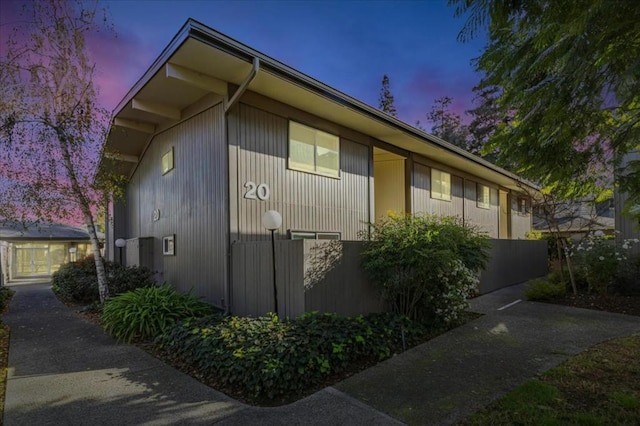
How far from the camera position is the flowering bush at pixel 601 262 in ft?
30.2

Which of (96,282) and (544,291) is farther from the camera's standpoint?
(96,282)

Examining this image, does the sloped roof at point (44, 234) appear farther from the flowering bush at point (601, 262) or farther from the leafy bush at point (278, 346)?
the flowering bush at point (601, 262)

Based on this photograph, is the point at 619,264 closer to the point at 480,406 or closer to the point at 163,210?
the point at 480,406

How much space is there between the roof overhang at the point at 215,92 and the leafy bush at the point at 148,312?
13.1 feet

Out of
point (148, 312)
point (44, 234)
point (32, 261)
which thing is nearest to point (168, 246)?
point (148, 312)

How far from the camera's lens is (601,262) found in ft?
30.2

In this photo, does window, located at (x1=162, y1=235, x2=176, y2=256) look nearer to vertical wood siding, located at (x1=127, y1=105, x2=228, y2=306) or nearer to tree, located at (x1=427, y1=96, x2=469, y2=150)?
vertical wood siding, located at (x1=127, y1=105, x2=228, y2=306)

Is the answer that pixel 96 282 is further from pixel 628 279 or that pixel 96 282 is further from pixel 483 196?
pixel 483 196

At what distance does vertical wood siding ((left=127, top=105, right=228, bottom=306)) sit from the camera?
732cm

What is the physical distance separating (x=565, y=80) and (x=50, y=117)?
31.5 ft

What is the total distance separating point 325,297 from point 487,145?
322cm

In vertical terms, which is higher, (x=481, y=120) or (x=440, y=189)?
(x=481, y=120)

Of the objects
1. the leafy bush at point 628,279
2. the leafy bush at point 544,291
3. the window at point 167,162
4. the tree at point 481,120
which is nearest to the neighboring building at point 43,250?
the window at point 167,162

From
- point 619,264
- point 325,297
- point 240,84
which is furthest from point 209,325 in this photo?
point 619,264
